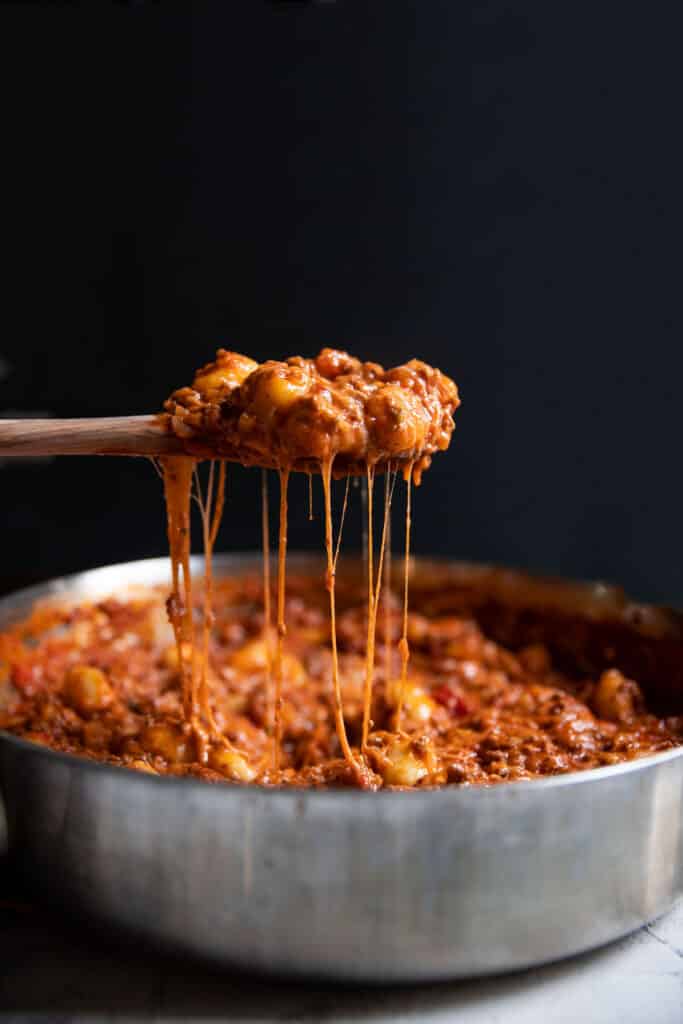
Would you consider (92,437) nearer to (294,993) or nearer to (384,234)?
(294,993)

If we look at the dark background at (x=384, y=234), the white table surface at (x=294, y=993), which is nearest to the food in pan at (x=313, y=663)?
the white table surface at (x=294, y=993)

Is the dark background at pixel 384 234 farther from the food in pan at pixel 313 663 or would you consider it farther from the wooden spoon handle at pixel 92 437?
the wooden spoon handle at pixel 92 437

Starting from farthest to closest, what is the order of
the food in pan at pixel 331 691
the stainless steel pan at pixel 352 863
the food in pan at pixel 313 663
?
the food in pan at pixel 331 691
the food in pan at pixel 313 663
the stainless steel pan at pixel 352 863

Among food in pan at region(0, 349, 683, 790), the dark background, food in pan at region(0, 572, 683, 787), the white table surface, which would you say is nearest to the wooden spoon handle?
food in pan at region(0, 349, 683, 790)

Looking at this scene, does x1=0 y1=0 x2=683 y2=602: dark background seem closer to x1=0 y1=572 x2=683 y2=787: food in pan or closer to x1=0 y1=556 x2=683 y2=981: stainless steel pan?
x1=0 y1=572 x2=683 y2=787: food in pan

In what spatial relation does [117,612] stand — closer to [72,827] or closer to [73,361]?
[72,827]

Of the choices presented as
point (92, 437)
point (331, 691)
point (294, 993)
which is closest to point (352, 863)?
point (294, 993)
